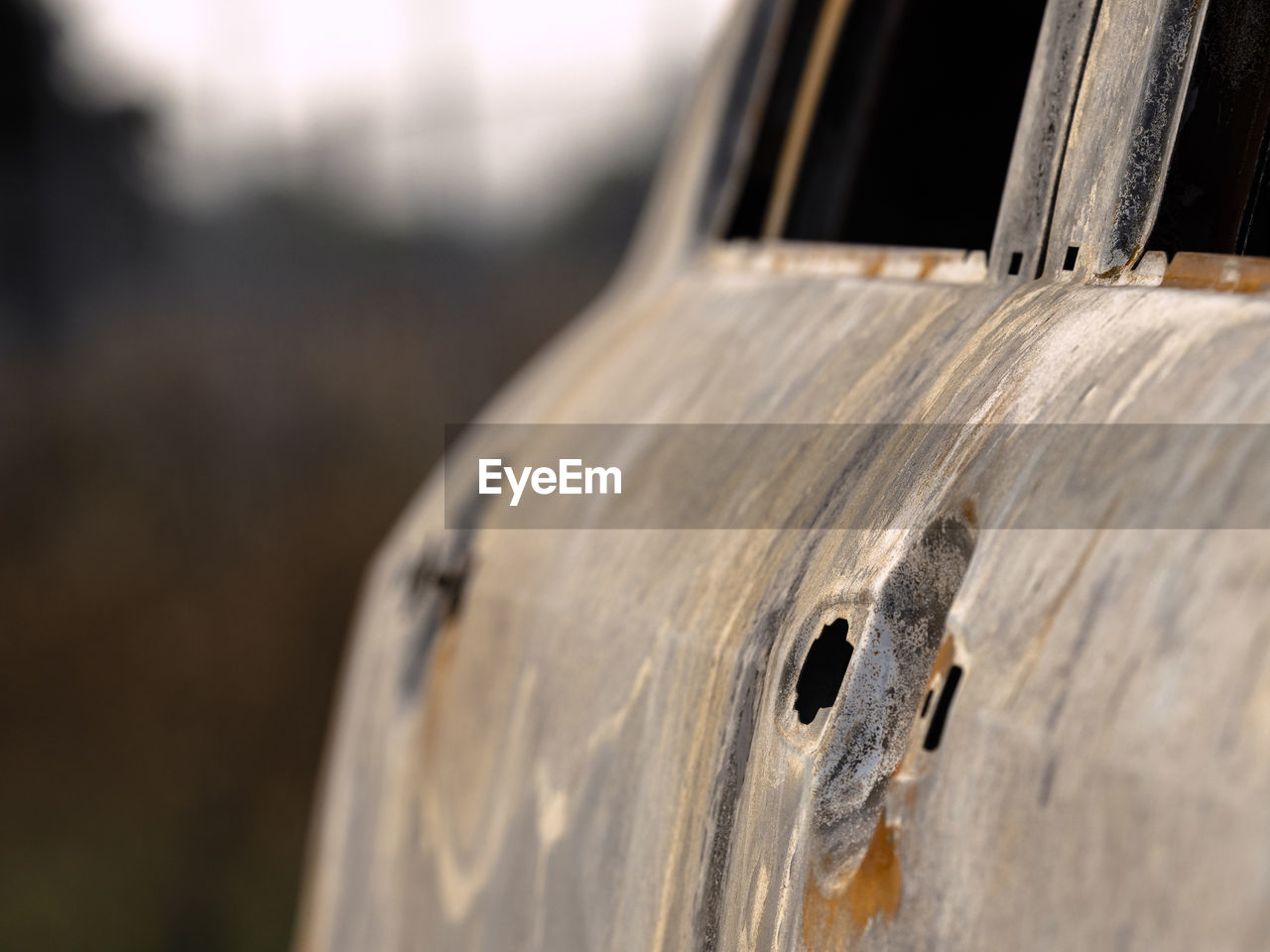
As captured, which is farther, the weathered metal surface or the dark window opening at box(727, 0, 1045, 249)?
the dark window opening at box(727, 0, 1045, 249)

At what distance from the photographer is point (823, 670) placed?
868mm

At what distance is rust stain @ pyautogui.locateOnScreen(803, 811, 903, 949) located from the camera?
2.47 ft

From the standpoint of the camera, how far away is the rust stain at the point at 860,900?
2.47 ft

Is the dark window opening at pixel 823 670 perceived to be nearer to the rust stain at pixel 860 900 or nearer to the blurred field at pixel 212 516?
the rust stain at pixel 860 900

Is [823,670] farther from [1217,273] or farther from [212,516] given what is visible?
[212,516]

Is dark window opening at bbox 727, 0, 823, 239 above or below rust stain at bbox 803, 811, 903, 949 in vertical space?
above

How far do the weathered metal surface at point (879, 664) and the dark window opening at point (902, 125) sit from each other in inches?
5.0

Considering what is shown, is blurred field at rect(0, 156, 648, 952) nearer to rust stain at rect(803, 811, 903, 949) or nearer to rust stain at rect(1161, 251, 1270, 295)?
rust stain at rect(803, 811, 903, 949)

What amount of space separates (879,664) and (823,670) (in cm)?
7

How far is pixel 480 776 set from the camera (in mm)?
1306

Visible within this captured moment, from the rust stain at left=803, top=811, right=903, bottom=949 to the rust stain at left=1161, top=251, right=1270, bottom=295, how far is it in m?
0.35

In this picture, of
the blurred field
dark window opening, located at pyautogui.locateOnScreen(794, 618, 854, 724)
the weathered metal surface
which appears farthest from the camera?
the blurred field

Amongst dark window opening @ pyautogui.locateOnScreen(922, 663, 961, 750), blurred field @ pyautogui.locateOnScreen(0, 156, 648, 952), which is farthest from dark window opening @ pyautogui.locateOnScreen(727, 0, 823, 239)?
blurred field @ pyautogui.locateOnScreen(0, 156, 648, 952)

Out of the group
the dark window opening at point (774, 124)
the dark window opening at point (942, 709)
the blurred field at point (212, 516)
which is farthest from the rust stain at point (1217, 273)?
the blurred field at point (212, 516)
